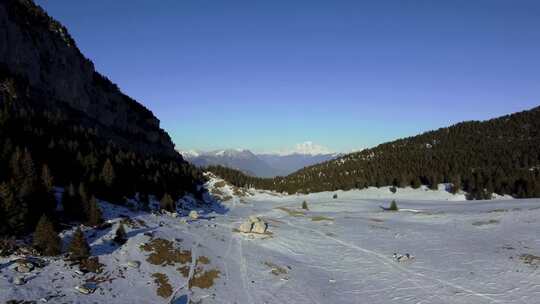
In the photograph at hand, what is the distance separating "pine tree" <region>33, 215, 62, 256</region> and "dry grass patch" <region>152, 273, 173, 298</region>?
8318 mm

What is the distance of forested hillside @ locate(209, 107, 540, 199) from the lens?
10631 cm

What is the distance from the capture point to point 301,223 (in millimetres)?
63750

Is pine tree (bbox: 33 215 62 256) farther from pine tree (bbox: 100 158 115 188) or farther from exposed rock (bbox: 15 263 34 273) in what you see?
pine tree (bbox: 100 158 115 188)

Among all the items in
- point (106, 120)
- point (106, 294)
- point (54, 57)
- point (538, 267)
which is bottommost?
point (106, 294)

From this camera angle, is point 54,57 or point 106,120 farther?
point 106,120

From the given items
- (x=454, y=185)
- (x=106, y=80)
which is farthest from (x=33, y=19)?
(x=454, y=185)

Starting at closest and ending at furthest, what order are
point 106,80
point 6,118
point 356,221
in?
1. point 6,118
2. point 356,221
3. point 106,80

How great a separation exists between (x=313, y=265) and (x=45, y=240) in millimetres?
25720

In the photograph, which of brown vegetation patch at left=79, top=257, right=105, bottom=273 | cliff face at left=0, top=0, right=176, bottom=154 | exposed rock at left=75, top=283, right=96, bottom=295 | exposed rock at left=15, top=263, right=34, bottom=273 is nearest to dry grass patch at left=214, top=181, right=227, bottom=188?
cliff face at left=0, top=0, right=176, bottom=154

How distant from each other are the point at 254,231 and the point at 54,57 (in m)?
95.9

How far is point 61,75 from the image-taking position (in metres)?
112

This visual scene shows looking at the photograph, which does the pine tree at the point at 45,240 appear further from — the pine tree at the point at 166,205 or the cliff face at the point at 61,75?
the cliff face at the point at 61,75

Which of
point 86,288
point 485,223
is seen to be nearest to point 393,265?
point 485,223

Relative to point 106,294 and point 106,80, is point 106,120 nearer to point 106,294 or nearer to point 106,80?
point 106,80
